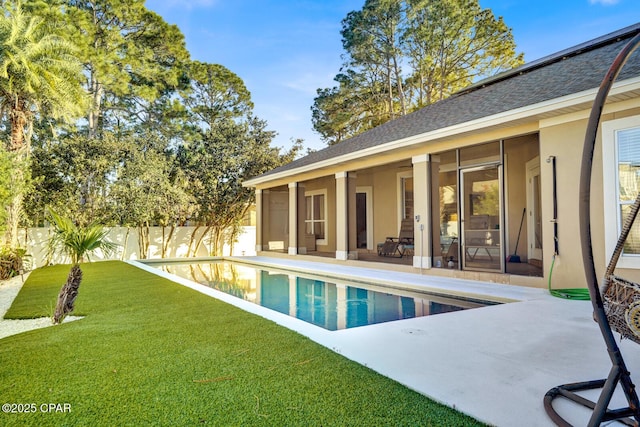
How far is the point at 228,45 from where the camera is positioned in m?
21.9

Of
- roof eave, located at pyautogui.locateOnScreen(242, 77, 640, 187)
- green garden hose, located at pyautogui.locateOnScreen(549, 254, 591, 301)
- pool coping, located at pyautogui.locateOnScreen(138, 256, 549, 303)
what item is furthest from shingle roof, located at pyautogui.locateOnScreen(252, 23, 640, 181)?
pool coping, located at pyautogui.locateOnScreen(138, 256, 549, 303)

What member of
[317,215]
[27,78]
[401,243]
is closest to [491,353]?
[401,243]

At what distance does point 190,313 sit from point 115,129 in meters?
19.9

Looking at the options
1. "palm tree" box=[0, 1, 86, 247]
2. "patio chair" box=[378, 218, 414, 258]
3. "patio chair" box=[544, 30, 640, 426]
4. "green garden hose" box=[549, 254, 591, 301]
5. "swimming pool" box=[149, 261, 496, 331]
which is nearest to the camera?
"patio chair" box=[544, 30, 640, 426]

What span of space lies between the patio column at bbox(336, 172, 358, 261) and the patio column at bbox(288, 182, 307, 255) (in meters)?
2.70

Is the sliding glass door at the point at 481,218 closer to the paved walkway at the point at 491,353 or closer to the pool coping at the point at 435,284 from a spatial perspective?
the pool coping at the point at 435,284

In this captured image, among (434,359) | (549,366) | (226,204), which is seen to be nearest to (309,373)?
(434,359)

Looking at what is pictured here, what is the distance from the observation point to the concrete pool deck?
254 cm

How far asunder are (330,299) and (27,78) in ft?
35.3

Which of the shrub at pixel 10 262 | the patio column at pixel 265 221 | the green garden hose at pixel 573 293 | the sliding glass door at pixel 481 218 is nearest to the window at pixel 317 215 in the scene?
the patio column at pixel 265 221

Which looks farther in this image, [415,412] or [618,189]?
[618,189]

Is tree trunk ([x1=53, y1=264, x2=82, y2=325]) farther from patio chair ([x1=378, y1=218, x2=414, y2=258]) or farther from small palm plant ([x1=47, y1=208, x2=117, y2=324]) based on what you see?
patio chair ([x1=378, y1=218, x2=414, y2=258])

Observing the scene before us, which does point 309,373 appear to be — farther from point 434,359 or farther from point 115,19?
point 115,19

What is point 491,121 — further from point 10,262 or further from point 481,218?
point 10,262
